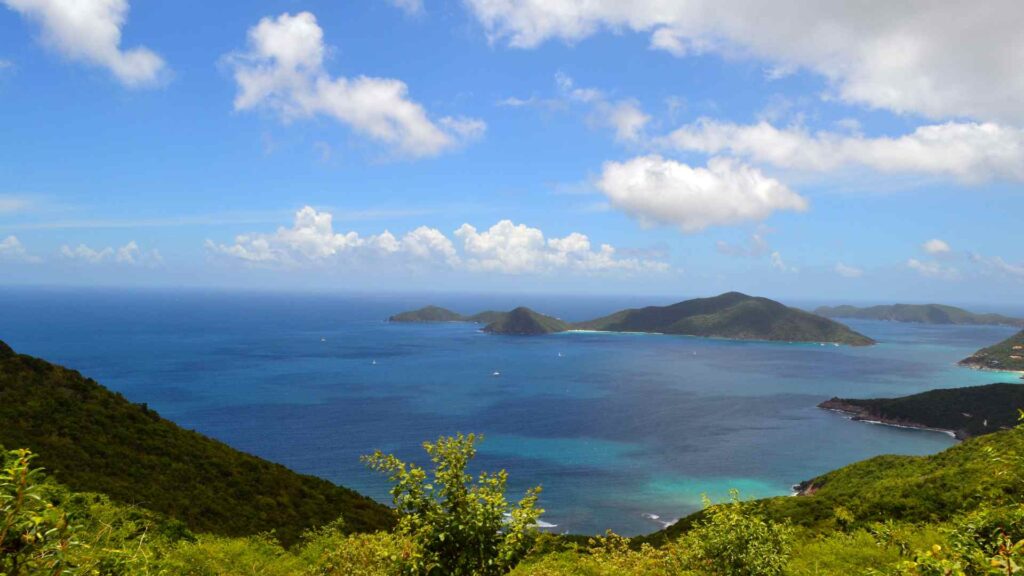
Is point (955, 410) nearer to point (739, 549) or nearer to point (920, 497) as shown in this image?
point (920, 497)

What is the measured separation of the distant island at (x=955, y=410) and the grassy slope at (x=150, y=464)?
144031 millimetres

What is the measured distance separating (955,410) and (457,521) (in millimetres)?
166374

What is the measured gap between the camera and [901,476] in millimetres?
55531

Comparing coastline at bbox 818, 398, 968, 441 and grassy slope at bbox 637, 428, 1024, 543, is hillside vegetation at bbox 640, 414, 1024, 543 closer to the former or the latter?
grassy slope at bbox 637, 428, 1024, 543

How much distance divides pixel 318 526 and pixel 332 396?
10825 centimetres


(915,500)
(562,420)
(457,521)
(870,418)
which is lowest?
(562,420)

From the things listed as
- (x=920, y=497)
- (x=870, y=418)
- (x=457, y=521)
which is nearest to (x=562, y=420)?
(x=870, y=418)

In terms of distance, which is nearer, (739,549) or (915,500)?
(739,549)

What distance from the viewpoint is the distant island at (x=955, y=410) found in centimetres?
12081

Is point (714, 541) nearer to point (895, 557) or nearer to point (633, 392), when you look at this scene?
point (895, 557)

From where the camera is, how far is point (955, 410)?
422ft

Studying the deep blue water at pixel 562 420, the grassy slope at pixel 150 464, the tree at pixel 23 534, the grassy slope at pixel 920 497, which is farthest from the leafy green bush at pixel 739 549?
the deep blue water at pixel 562 420

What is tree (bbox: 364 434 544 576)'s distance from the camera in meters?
12.5

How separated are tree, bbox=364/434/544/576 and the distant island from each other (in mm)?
152146
